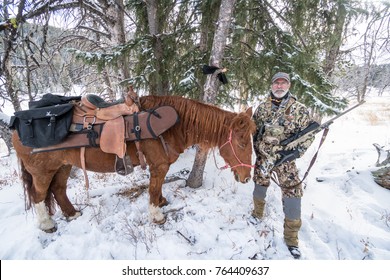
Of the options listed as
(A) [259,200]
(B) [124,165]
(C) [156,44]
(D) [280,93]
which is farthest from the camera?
(C) [156,44]

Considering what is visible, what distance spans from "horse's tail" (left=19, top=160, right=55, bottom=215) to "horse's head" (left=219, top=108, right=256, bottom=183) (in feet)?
9.20

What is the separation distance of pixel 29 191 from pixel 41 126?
4.14ft

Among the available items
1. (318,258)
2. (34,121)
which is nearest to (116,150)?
(34,121)

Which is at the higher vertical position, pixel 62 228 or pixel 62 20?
pixel 62 20

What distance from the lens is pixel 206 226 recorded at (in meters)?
3.13

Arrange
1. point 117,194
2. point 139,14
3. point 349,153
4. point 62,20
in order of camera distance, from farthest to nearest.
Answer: point 349,153
point 139,14
point 62,20
point 117,194

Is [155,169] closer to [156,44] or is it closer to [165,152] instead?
[165,152]

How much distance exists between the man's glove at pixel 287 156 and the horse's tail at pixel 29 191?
343cm

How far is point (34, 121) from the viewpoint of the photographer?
2621 millimetres

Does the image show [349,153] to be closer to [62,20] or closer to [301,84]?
[301,84]

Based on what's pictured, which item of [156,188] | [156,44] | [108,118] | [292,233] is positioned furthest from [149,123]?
[292,233]

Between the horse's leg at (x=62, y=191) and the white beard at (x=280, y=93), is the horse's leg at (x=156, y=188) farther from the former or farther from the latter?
the white beard at (x=280, y=93)

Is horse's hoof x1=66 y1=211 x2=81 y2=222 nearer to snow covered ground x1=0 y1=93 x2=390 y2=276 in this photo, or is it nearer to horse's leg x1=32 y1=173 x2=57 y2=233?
snow covered ground x1=0 y1=93 x2=390 y2=276

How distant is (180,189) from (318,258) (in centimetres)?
233
